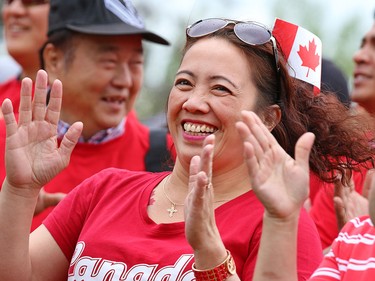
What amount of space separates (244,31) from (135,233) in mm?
804

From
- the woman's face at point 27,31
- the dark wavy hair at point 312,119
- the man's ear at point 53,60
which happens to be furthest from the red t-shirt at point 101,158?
the dark wavy hair at point 312,119

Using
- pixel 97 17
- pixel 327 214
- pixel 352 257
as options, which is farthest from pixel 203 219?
pixel 97 17

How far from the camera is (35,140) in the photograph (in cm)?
359

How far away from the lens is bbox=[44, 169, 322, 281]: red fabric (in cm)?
334

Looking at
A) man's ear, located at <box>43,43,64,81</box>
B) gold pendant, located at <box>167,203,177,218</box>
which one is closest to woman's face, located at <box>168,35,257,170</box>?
gold pendant, located at <box>167,203,177,218</box>

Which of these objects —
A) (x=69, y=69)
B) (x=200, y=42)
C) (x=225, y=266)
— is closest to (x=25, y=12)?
(x=69, y=69)

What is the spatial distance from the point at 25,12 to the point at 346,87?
2025 mm

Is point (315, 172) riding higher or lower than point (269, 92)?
lower

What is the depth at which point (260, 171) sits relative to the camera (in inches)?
116

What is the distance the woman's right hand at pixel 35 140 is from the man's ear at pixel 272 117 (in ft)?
2.17

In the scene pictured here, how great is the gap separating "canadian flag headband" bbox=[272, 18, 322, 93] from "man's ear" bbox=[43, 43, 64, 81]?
2.09 meters

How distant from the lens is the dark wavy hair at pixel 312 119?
3.69m

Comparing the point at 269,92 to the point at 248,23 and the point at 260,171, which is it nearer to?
the point at 248,23

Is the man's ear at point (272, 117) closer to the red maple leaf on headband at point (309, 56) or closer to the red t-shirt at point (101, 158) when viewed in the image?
the red maple leaf on headband at point (309, 56)
